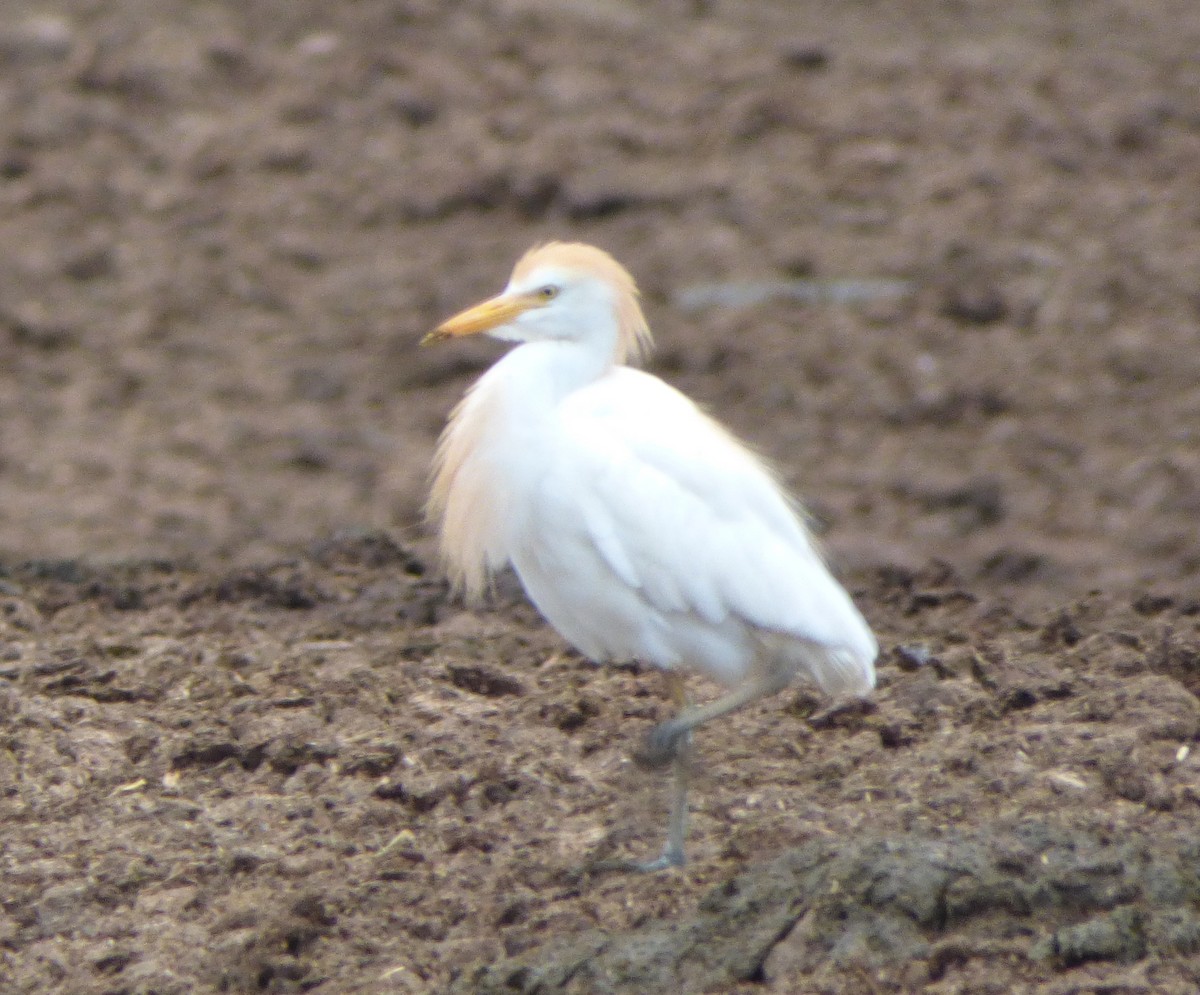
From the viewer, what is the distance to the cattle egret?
4723mm

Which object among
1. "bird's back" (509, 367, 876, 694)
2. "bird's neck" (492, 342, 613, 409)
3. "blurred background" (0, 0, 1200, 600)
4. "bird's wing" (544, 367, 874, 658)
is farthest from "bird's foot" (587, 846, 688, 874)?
"blurred background" (0, 0, 1200, 600)

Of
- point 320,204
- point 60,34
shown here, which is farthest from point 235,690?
point 60,34

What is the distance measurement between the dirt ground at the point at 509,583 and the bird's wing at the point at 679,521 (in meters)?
0.53

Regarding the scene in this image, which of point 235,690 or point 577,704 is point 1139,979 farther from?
point 235,690

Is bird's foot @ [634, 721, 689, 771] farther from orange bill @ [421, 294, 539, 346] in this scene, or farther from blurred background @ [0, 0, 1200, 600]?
blurred background @ [0, 0, 1200, 600]

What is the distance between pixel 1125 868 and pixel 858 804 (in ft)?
2.67

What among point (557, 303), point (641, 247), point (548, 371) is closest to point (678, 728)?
point (548, 371)

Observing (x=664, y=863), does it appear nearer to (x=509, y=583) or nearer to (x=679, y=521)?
(x=679, y=521)

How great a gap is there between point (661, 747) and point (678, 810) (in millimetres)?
185

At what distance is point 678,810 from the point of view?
4.79 metres

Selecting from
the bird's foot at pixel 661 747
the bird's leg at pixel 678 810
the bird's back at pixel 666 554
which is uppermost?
the bird's back at pixel 666 554

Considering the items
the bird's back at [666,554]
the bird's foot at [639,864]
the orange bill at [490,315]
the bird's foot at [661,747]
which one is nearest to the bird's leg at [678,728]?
the bird's foot at [661,747]

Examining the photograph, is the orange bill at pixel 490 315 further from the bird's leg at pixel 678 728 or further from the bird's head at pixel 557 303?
the bird's leg at pixel 678 728

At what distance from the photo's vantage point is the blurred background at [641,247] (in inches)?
329
